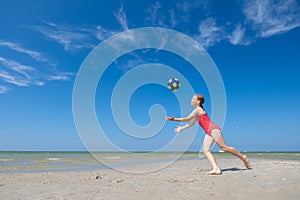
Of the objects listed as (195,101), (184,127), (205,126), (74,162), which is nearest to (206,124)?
(205,126)

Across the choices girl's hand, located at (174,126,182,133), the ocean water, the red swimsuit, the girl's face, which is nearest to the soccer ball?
the girl's face

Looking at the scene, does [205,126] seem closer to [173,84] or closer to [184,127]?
[184,127]

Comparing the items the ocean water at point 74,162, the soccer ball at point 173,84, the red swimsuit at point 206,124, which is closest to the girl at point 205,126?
the red swimsuit at point 206,124

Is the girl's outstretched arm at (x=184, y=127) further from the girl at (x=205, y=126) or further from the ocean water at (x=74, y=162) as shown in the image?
the ocean water at (x=74, y=162)

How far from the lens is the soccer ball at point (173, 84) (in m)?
9.95

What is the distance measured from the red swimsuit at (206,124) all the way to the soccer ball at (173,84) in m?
1.83

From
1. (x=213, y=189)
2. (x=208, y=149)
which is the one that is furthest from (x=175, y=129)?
(x=213, y=189)

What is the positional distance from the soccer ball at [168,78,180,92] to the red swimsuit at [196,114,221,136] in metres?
1.83

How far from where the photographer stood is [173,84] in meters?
9.99

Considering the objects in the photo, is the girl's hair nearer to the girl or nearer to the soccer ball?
the girl

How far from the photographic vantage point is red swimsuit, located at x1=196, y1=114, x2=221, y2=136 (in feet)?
27.3

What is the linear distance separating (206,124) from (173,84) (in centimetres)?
221

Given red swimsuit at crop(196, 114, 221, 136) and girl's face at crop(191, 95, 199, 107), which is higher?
girl's face at crop(191, 95, 199, 107)

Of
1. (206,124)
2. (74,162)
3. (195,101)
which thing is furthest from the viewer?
(74,162)
